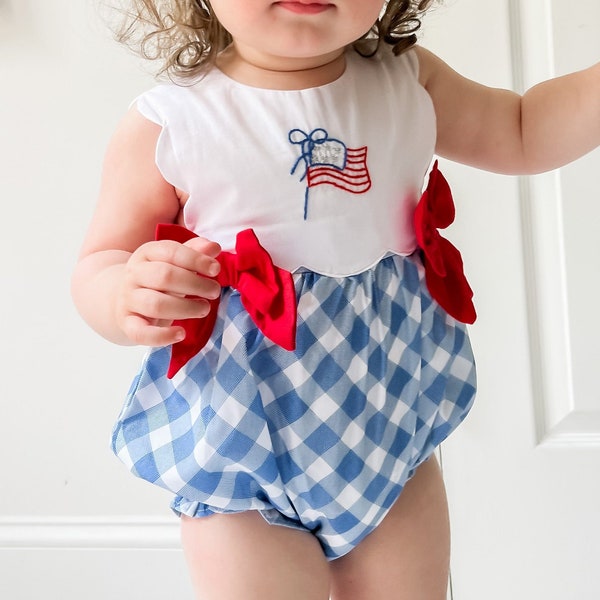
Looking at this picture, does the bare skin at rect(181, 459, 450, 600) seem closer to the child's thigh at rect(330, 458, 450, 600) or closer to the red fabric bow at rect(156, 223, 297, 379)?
the child's thigh at rect(330, 458, 450, 600)

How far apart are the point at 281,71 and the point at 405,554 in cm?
34

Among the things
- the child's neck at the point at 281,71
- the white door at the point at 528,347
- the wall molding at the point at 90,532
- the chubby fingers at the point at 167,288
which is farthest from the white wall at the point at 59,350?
the chubby fingers at the point at 167,288

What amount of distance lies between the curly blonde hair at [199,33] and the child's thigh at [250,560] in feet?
0.98

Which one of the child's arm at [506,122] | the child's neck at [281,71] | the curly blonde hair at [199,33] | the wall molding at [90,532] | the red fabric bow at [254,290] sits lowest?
the wall molding at [90,532]

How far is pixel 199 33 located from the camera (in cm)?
66

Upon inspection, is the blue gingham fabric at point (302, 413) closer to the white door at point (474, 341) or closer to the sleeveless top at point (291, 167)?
the sleeveless top at point (291, 167)

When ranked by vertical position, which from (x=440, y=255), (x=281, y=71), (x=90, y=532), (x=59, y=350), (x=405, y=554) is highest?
(x=281, y=71)

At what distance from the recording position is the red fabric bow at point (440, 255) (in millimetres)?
619

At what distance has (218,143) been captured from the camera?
581mm

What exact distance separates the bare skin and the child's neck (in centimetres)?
28

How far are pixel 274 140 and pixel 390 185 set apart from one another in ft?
0.27

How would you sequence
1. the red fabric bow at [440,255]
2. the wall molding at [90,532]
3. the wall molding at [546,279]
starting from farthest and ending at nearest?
the wall molding at [90,532] → the wall molding at [546,279] → the red fabric bow at [440,255]

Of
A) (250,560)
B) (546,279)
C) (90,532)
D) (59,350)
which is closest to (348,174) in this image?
(250,560)

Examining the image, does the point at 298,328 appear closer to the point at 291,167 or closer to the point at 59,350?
the point at 291,167
